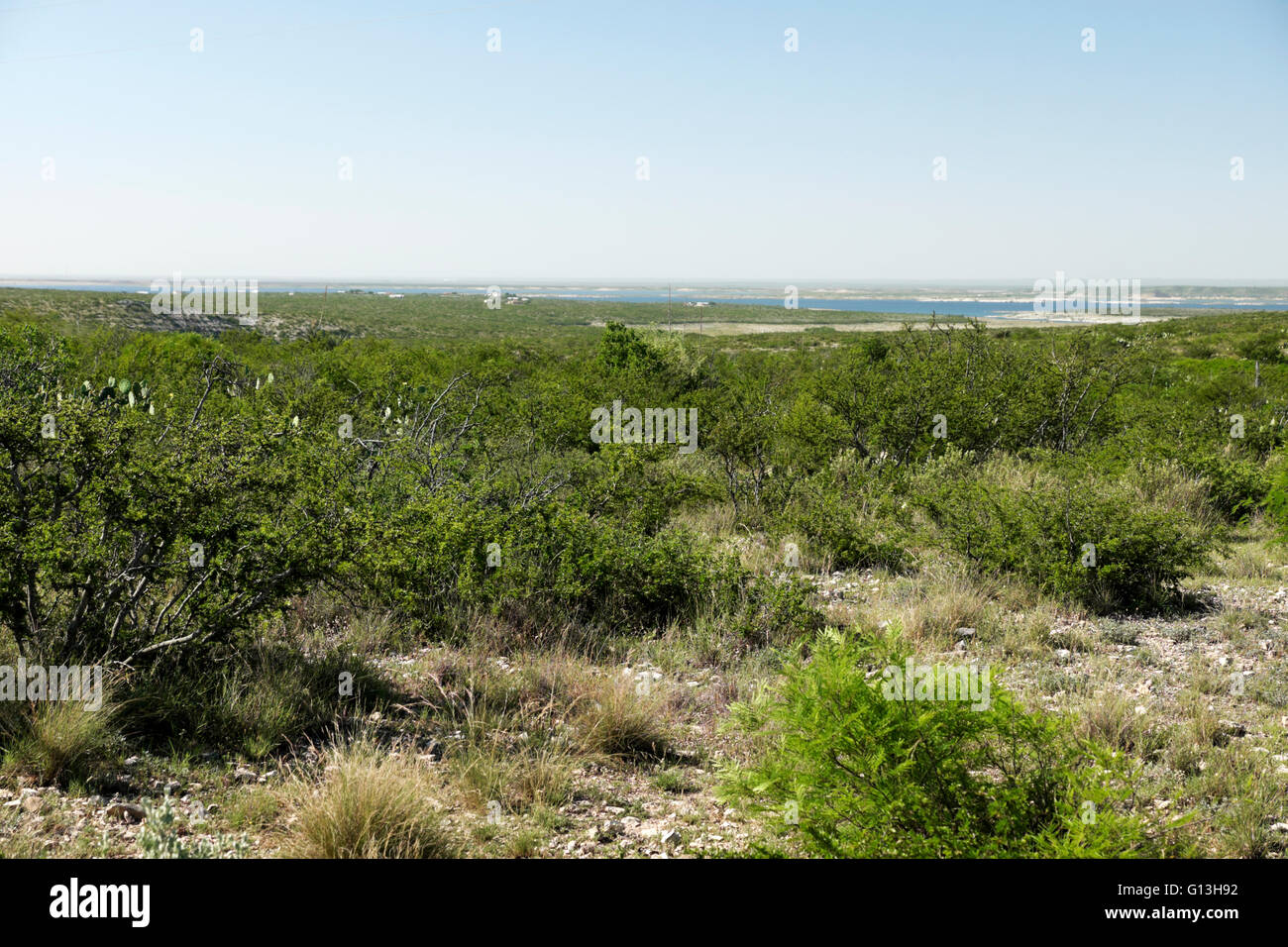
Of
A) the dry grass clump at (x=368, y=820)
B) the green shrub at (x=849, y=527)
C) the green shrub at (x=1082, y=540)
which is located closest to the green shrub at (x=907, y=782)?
the dry grass clump at (x=368, y=820)

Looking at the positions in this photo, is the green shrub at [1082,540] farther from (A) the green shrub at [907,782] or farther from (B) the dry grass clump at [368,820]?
(B) the dry grass clump at [368,820]

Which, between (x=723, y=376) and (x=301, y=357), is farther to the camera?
(x=723, y=376)

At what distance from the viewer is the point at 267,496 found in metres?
Answer: 4.83

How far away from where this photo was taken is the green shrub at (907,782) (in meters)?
2.66

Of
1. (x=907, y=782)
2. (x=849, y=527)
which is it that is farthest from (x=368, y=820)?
(x=849, y=527)

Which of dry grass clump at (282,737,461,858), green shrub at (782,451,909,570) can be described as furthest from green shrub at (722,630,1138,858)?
green shrub at (782,451,909,570)

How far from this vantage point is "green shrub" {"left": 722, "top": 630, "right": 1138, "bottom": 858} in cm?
266

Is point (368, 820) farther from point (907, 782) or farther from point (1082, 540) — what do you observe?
point (1082, 540)

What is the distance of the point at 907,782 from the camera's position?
9.17 feet

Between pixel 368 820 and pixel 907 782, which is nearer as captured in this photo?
pixel 907 782

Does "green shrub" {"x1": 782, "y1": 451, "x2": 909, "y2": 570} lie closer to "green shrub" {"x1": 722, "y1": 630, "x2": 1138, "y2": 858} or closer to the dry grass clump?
"green shrub" {"x1": 722, "y1": 630, "x2": 1138, "y2": 858}
